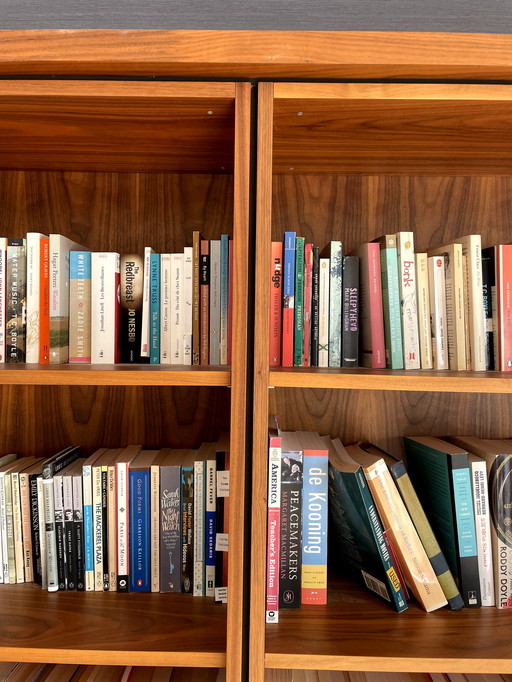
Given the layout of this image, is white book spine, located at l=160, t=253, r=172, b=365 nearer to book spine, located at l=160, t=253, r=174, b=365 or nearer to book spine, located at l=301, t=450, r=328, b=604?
book spine, located at l=160, t=253, r=174, b=365

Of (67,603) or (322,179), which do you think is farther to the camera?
(322,179)

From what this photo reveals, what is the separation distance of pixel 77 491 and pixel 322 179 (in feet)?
2.77

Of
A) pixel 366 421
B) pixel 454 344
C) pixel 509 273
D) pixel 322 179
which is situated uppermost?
pixel 322 179

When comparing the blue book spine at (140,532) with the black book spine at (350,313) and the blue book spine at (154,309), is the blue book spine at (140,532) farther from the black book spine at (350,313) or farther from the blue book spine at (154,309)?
the black book spine at (350,313)

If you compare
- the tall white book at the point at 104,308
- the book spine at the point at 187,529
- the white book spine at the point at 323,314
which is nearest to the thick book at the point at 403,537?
the white book spine at the point at 323,314

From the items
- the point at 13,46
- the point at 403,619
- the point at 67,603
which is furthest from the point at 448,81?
the point at 67,603

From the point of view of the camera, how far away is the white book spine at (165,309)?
100cm

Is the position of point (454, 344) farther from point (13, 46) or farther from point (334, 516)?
point (13, 46)

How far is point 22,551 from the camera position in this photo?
3.27 feet

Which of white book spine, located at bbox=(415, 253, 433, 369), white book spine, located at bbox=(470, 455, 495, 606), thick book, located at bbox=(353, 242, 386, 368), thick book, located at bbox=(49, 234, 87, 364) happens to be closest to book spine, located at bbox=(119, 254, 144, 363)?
thick book, located at bbox=(49, 234, 87, 364)

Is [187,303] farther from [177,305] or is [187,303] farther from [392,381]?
[392,381]

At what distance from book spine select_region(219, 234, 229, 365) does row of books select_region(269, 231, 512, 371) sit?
9 centimetres

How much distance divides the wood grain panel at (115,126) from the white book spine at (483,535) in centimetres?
77

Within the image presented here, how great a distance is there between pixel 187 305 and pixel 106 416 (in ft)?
1.23
